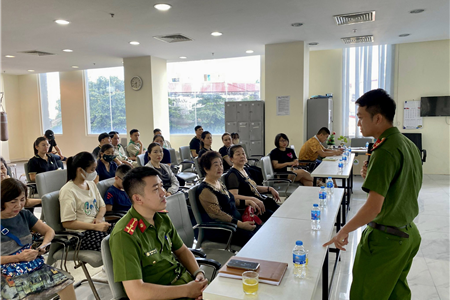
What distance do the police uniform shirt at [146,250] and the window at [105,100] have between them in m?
9.72

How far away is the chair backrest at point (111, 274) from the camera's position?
1.62 meters

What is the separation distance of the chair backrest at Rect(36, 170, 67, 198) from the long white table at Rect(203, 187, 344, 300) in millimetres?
2538

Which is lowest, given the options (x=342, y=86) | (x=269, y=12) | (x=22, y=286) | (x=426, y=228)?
(x=426, y=228)

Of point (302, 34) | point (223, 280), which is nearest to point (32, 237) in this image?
point (223, 280)

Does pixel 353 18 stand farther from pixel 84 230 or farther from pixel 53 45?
pixel 53 45

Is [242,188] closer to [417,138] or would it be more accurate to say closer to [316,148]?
[316,148]

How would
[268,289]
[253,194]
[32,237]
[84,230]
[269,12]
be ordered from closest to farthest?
[268,289] → [32,237] → [84,230] → [253,194] → [269,12]

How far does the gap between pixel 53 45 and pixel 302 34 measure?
203 inches

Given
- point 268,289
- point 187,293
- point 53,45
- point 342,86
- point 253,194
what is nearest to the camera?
point 268,289

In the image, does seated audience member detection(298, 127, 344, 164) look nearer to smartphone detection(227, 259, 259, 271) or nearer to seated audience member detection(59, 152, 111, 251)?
seated audience member detection(59, 152, 111, 251)

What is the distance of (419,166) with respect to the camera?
6.08 feet

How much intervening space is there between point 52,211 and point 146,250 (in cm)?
127

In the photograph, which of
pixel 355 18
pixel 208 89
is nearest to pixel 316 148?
pixel 355 18

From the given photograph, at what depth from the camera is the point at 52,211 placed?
8.34 ft
